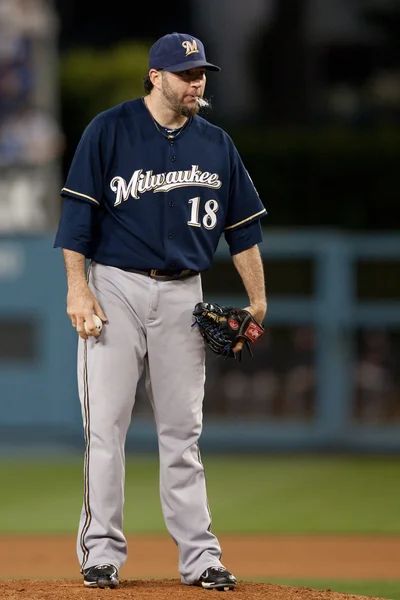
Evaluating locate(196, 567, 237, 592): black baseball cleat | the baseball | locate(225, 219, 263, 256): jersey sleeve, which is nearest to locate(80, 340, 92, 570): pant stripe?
the baseball

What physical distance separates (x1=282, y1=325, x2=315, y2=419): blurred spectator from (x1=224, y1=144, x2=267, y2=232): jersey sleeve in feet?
19.0

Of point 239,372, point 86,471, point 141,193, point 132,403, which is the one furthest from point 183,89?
point 239,372

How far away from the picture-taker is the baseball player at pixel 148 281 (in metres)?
5.14

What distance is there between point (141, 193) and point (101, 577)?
4.60 feet

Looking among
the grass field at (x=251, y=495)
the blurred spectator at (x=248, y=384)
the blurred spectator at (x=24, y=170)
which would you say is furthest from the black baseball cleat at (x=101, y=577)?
the blurred spectator at (x=24, y=170)

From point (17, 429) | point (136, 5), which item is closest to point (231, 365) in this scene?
point (17, 429)

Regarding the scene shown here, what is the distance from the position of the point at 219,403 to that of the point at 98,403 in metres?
6.04

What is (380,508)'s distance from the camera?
28.4 ft

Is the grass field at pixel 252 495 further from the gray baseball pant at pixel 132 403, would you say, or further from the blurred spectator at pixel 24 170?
the gray baseball pant at pixel 132 403

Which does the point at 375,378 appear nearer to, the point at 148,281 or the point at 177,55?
the point at 148,281

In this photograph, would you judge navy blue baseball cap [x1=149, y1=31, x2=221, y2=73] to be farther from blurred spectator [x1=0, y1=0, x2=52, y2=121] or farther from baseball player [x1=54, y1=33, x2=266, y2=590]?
blurred spectator [x1=0, y1=0, x2=52, y2=121]

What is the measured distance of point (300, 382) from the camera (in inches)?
441

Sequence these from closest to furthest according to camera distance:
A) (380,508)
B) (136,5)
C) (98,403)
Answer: (98,403) → (380,508) → (136,5)

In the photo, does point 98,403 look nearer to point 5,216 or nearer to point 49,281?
point 49,281
